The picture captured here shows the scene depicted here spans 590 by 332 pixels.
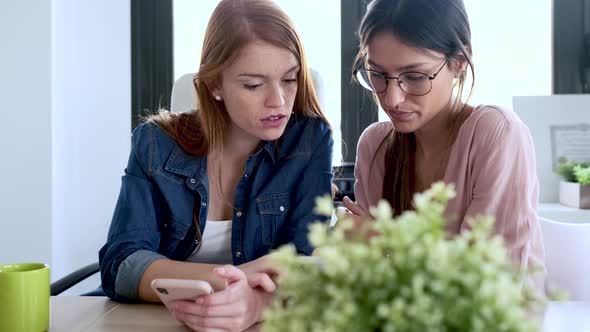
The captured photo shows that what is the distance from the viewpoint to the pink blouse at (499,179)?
1301 mm

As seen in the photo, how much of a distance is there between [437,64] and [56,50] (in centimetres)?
200

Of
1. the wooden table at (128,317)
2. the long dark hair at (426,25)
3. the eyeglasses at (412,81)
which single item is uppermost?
the long dark hair at (426,25)

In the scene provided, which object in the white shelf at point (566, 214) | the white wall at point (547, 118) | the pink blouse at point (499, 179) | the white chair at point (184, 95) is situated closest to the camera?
the pink blouse at point (499, 179)

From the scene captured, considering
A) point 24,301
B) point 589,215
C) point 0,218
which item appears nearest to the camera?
point 24,301

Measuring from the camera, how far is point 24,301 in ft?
3.01

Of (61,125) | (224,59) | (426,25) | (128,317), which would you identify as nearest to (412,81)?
(426,25)

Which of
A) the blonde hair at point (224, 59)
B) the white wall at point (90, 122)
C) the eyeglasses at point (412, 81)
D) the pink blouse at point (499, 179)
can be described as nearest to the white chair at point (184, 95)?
the blonde hair at point (224, 59)

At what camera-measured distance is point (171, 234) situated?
143 centimetres

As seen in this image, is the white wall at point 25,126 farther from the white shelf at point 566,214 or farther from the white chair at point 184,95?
the white shelf at point 566,214

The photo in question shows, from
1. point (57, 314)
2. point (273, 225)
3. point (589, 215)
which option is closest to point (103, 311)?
point (57, 314)

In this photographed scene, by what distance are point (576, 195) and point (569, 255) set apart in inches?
45.6

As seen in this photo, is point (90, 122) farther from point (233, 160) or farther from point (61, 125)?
point (233, 160)

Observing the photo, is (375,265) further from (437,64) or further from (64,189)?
(64,189)

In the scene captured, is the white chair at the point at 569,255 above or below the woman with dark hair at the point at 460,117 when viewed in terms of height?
below
